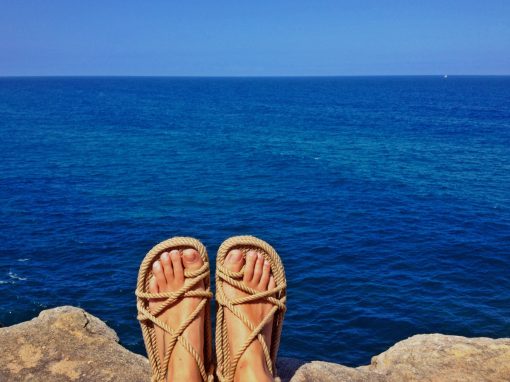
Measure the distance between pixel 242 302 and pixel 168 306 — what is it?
762mm

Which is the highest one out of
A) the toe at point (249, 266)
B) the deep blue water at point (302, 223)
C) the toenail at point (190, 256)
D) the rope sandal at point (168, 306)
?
the toenail at point (190, 256)

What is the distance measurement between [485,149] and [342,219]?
22519 millimetres

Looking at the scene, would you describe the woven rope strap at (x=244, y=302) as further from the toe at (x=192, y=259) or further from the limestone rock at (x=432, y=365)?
the limestone rock at (x=432, y=365)

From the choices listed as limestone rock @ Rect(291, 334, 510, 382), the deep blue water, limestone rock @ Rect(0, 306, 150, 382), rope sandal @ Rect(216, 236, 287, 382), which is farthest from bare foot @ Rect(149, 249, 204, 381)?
the deep blue water

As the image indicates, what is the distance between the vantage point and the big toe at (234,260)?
5.01 m

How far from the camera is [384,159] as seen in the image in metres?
34.3

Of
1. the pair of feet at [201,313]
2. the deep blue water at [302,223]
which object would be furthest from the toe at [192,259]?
the deep blue water at [302,223]

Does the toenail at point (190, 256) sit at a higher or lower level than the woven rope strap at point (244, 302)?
higher

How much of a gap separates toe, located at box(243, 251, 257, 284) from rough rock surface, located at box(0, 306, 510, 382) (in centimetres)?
137

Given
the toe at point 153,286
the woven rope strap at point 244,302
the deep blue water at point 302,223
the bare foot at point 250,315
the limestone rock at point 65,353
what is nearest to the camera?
the bare foot at point 250,315

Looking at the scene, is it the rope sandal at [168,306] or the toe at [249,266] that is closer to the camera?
the rope sandal at [168,306]

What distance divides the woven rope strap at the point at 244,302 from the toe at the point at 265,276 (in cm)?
13

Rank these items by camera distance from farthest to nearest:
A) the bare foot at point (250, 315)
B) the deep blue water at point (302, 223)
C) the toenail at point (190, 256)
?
the deep blue water at point (302, 223), the toenail at point (190, 256), the bare foot at point (250, 315)

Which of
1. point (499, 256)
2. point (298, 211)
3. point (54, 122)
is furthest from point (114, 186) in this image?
point (54, 122)
